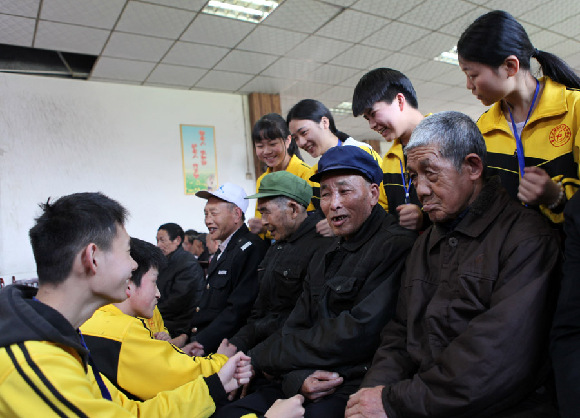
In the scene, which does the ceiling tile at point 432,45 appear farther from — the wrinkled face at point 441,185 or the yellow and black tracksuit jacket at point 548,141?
the wrinkled face at point 441,185

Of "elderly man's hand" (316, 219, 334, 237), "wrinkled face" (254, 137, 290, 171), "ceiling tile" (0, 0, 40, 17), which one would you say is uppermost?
"ceiling tile" (0, 0, 40, 17)

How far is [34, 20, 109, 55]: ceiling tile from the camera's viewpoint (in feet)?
12.5

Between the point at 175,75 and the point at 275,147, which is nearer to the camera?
the point at 275,147

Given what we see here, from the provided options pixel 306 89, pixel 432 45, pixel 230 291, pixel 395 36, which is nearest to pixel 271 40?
pixel 395 36

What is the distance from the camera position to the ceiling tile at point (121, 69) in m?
4.58

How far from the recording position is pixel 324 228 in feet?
6.32

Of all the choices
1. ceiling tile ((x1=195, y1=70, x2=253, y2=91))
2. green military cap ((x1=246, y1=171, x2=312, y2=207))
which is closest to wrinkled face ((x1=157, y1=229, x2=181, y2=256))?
ceiling tile ((x1=195, y1=70, x2=253, y2=91))

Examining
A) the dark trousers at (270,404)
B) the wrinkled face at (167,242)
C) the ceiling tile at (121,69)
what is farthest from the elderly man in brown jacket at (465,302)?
the ceiling tile at (121,69)

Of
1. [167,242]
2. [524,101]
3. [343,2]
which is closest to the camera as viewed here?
[524,101]

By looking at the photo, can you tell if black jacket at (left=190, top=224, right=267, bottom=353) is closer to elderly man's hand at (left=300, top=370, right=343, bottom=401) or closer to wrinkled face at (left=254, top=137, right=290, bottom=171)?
wrinkled face at (left=254, top=137, right=290, bottom=171)

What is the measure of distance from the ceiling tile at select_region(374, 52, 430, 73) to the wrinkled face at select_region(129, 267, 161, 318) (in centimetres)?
421

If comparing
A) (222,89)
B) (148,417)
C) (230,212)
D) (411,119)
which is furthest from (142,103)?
(148,417)

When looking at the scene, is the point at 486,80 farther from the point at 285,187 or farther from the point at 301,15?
the point at 301,15

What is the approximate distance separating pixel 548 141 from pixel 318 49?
3702mm
